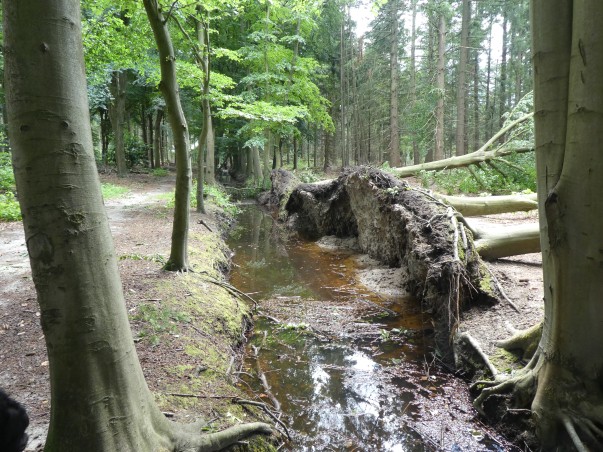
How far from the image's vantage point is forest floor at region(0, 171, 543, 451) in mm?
3043

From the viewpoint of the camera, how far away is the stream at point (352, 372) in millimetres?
3293

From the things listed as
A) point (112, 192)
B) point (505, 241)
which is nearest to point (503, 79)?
point (505, 241)

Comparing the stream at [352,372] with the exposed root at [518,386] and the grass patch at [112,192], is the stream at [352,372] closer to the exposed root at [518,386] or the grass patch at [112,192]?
the exposed root at [518,386]

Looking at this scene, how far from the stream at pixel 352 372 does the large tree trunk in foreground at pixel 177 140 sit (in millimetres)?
1699

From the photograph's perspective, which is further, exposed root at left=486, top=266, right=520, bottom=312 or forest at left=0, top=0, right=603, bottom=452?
exposed root at left=486, top=266, right=520, bottom=312

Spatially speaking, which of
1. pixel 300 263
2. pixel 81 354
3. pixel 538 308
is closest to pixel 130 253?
pixel 300 263

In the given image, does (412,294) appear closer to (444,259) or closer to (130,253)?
(444,259)

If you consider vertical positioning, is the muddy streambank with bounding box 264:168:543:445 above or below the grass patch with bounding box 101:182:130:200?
below

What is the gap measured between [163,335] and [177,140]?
3064mm

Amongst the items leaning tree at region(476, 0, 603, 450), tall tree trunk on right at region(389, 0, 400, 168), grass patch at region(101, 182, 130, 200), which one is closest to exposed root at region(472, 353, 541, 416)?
leaning tree at region(476, 0, 603, 450)

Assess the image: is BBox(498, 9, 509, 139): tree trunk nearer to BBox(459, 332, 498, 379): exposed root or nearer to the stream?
the stream

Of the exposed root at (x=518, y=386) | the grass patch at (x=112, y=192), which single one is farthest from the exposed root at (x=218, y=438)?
the grass patch at (x=112, y=192)

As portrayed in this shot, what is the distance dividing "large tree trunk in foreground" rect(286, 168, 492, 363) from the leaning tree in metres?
1.73

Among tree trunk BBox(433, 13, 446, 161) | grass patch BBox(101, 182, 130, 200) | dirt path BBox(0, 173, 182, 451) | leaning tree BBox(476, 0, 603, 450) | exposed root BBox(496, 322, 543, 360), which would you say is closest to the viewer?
leaning tree BBox(476, 0, 603, 450)
